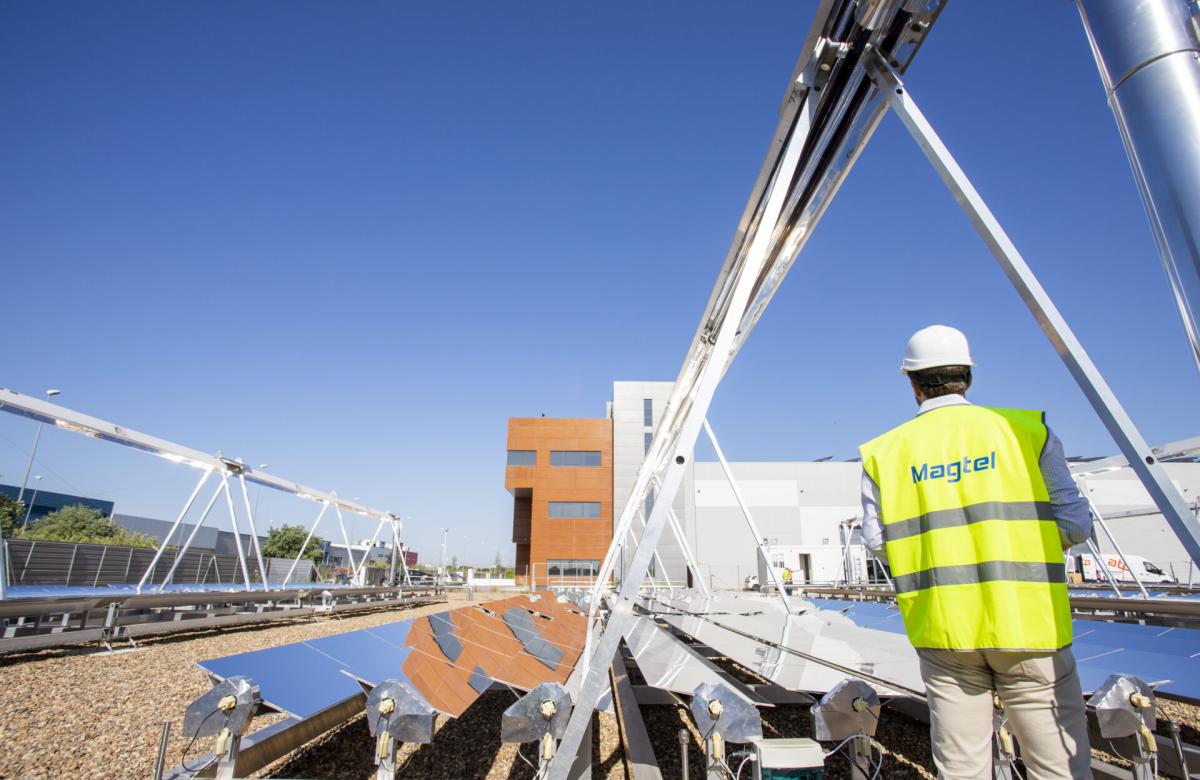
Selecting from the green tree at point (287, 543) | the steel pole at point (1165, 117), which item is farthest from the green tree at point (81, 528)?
the steel pole at point (1165, 117)

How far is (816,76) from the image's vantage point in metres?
2.34

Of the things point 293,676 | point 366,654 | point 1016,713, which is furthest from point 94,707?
point 1016,713

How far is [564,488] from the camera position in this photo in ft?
120

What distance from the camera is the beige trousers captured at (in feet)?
4.89

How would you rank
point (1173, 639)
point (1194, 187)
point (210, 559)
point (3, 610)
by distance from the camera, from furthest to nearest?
point (210, 559) → point (3, 610) → point (1173, 639) → point (1194, 187)

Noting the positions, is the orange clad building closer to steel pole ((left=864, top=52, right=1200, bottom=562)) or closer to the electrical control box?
the electrical control box

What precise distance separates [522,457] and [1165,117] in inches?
1444

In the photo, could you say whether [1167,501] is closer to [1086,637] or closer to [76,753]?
[1086,637]

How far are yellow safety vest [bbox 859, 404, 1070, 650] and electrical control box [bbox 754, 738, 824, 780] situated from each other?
81 centimetres

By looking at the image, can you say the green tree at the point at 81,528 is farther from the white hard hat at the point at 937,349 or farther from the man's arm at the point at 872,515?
the white hard hat at the point at 937,349

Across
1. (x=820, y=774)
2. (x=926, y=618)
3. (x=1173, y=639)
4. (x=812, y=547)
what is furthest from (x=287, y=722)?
(x=812, y=547)

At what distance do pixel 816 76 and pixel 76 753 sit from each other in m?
6.31

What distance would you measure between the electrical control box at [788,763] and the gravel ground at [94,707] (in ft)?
13.1

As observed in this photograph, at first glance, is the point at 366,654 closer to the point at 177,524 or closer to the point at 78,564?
the point at 177,524
